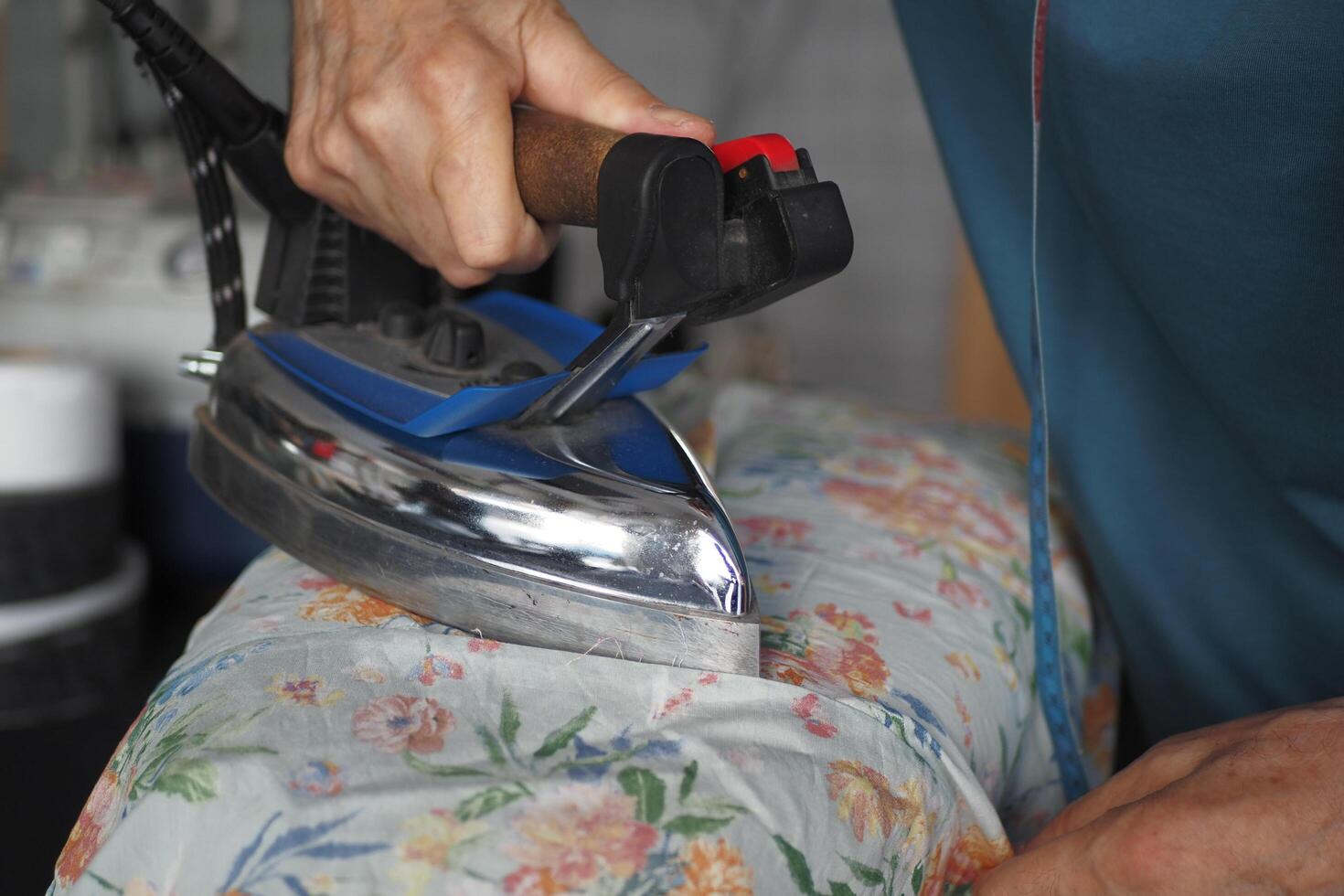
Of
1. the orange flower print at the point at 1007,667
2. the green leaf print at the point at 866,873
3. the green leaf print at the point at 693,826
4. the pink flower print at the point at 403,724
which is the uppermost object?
the pink flower print at the point at 403,724

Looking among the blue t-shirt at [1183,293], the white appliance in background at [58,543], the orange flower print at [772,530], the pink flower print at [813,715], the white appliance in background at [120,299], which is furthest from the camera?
the white appliance in background at [120,299]

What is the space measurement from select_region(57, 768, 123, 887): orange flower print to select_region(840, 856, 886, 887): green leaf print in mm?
265

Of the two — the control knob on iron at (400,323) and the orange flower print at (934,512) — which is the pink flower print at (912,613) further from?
the control knob on iron at (400,323)

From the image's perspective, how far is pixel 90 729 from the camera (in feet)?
3.93

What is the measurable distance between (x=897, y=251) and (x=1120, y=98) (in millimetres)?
2037

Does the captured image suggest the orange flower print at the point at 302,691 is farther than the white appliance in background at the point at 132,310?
No

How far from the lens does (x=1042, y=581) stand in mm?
681

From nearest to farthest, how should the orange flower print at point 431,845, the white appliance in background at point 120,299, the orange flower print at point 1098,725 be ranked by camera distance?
the orange flower print at point 431,845 → the orange flower print at point 1098,725 → the white appliance in background at point 120,299

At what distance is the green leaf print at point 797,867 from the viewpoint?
393 mm

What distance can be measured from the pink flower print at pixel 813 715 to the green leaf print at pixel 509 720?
11 cm

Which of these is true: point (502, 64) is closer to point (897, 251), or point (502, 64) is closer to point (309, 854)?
point (309, 854)

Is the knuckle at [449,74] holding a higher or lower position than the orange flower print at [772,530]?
higher

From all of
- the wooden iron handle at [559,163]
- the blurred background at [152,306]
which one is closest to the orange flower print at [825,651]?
the wooden iron handle at [559,163]

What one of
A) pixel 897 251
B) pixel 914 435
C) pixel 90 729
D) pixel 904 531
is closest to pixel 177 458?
pixel 90 729
